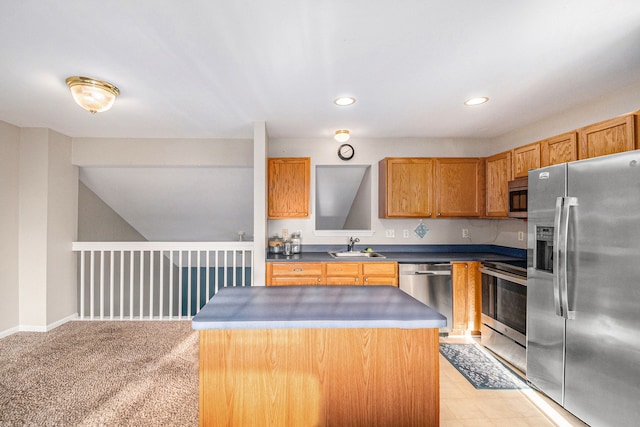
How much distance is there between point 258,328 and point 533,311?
2174mm

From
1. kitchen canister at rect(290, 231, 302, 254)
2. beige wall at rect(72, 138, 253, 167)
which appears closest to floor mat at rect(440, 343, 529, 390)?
kitchen canister at rect(290, 231, 302, 254)

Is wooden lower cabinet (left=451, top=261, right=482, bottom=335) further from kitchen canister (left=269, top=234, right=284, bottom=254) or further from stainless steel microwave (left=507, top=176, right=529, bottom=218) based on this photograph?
kitchen canister (left=269, top=234, right=284, bottom=254)

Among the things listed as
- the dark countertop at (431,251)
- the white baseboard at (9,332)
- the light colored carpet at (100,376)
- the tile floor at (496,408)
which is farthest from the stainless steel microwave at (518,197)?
the white baseboard at (9,332)

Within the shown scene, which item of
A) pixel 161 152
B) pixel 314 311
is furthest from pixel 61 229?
pixel 314 311

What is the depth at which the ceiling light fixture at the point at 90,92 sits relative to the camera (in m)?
2.38

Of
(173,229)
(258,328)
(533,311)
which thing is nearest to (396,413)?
(258,328)

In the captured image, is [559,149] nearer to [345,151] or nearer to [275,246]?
[345,151]

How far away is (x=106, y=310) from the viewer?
5344 mm

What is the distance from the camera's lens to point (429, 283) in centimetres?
356

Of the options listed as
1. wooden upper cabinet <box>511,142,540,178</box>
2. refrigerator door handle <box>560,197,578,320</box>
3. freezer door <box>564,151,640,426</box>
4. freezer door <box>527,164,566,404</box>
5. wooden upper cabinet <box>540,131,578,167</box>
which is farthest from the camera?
wooden upper cabinet <box>511,142,540,178</box>

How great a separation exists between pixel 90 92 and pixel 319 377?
2527 mm

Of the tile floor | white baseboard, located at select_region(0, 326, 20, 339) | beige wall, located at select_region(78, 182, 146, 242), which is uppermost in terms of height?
beige wall, located at select_region(78, 182, 146, 242)

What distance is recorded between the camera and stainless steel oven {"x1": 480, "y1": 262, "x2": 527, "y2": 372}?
9.25 feet

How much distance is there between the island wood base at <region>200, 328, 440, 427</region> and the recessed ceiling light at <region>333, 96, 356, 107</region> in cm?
200
